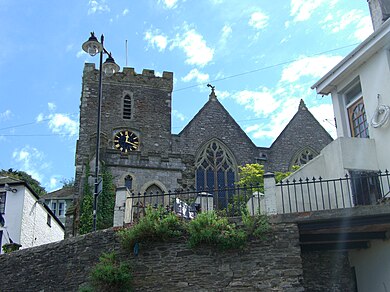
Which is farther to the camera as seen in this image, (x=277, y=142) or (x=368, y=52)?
(x=277, y=142)

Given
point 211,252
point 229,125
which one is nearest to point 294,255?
point 211,252

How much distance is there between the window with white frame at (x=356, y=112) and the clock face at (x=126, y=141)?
643 inches

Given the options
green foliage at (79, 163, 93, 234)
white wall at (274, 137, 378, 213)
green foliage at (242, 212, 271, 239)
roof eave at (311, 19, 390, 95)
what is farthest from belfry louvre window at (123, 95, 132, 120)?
green foliage at (242, 212, 271, 239)

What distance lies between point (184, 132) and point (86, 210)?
1050cm

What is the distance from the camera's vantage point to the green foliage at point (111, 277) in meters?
12.1

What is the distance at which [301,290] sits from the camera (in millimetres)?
11508

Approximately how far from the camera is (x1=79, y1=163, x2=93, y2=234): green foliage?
71.6 ft

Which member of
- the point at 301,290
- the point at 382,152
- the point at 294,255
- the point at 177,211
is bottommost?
the point at 301,290

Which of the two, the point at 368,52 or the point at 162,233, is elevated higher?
the point at 368,52

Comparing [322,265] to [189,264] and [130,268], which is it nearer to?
[189,264]

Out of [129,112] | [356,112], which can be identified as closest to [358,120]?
[356,112]

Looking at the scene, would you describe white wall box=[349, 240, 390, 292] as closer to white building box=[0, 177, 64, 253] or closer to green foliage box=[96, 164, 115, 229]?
green foliage box=[96, 164, 115, 229]

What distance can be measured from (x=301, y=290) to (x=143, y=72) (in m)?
23.4

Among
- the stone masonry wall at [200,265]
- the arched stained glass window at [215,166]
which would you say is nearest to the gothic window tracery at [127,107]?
the arched stained glass window at [215,166]
